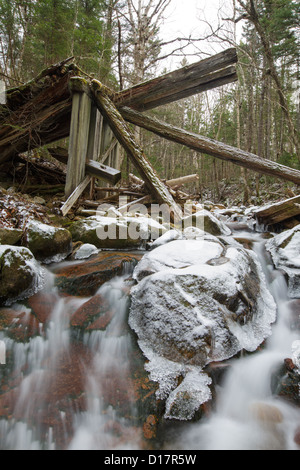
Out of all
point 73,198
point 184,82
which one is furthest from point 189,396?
point 184,82

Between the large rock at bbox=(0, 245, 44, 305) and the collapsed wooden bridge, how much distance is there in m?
2.04

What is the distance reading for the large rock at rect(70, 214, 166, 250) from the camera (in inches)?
145

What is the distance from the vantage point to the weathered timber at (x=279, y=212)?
4445 mm

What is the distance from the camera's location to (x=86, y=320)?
2307mm

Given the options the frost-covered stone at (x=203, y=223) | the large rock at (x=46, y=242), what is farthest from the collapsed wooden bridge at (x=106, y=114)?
the large rock at (x=46, y=242)

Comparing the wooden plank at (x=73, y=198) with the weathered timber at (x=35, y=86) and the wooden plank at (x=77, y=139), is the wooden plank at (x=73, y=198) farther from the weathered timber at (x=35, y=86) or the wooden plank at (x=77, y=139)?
the weathered timber at (x=35, y=86)

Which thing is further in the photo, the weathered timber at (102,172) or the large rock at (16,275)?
the weathered timber at (102,172)

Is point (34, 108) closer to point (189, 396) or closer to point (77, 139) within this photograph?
point (77, 139)

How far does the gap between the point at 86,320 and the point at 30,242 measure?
4.64ft

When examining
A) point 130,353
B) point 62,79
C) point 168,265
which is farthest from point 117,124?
point 130,353

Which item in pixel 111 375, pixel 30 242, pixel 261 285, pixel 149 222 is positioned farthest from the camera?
pixel 149 222

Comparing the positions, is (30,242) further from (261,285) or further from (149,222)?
(261,285)

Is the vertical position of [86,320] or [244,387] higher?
[86,320]

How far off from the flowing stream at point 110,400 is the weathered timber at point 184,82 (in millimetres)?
4737
